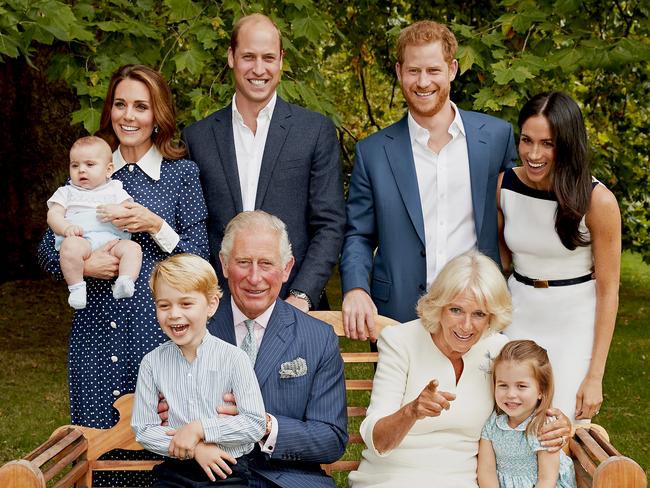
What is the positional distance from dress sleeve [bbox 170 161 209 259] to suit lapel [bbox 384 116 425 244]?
2.72ft

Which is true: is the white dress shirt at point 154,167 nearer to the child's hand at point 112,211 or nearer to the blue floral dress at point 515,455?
the child's hand at point 112,211

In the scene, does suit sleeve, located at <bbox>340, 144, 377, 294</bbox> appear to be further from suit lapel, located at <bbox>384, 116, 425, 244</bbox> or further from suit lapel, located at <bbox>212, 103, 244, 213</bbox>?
suit lapel, located at <bbox>212, 103, 244, 213</bbox>

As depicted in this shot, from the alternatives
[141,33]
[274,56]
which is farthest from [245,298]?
[141,33]

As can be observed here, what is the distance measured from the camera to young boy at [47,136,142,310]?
3.75 meters

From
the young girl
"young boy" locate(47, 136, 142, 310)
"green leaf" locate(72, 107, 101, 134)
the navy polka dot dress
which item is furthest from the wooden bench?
"green leaf" locate(72, 107, 101, 134)

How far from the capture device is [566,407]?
3.68 m

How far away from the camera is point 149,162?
396cm

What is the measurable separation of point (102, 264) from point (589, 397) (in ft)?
6.36

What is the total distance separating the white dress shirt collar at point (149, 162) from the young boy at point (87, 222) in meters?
0.10

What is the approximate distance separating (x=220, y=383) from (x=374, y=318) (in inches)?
32.7

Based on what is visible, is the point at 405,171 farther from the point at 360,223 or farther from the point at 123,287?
the point at 123,287

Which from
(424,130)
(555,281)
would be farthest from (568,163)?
(424,130)

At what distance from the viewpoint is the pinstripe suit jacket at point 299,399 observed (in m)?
3.36

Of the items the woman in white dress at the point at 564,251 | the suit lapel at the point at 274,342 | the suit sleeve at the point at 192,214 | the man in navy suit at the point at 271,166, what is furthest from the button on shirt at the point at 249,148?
the woman in white dress at the point at 564,251
